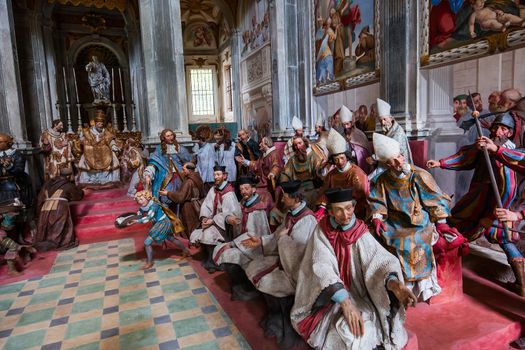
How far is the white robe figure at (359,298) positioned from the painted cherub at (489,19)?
4387 mm

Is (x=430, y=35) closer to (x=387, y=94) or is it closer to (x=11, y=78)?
(x=387, y=94)

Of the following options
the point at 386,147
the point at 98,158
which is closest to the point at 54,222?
the point at 98,158

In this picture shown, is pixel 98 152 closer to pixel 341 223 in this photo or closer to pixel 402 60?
pixel 402 60

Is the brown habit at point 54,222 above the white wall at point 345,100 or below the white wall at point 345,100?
below

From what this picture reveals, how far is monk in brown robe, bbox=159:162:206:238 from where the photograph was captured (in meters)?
6.37

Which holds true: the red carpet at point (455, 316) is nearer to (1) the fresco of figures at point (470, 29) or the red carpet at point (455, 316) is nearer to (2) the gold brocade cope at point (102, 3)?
(1) the fresco of figures at point (470, 29)

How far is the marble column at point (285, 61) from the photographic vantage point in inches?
426

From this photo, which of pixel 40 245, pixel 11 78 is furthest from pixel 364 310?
pixel 11 78

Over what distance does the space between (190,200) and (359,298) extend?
4356mm

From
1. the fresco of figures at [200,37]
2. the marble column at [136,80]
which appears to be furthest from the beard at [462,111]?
the fresco of figures at [200,37]

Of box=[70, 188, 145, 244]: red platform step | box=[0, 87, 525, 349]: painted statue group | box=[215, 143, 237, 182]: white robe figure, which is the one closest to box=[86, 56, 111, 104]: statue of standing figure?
box=[70, 188, 145, 244]: red platform step

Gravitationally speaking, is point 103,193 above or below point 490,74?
below

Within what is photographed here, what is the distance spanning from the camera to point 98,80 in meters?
16.2

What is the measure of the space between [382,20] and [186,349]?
6.94 meters
